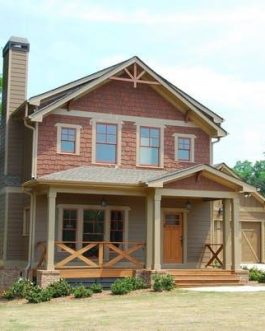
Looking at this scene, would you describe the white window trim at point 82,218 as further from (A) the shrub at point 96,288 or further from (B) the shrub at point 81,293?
(B) the shrub at point 81,293

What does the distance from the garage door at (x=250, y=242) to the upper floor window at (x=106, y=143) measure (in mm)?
13480

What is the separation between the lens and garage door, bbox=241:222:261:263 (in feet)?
118

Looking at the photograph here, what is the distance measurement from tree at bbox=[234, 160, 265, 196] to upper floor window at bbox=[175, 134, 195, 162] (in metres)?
53.9

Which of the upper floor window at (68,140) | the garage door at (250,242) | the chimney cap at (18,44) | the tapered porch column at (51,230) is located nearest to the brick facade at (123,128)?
the upper floor window at (68,140)

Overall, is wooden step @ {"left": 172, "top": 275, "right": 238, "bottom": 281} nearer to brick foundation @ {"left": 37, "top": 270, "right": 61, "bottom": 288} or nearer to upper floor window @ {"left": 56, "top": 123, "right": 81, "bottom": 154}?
brick foundation @ {"left": 37, "top": 270, "right": 61, "bottom": 288}

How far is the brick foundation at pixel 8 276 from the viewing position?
24984 mm

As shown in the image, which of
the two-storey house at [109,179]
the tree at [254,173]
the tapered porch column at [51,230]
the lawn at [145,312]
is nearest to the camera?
the lawn at [145,312]

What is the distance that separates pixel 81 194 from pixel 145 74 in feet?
18.4

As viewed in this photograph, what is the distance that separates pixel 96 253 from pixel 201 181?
511cm

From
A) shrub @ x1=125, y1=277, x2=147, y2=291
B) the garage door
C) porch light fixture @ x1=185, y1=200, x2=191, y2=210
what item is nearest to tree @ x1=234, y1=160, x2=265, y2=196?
the garage door

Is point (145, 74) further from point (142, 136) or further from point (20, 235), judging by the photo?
point (20, 235)

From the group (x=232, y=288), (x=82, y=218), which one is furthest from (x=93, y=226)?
(x=232, y=288)

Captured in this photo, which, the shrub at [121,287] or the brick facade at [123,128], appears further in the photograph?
the brick facade at [123,128]

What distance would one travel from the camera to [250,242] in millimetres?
36094
